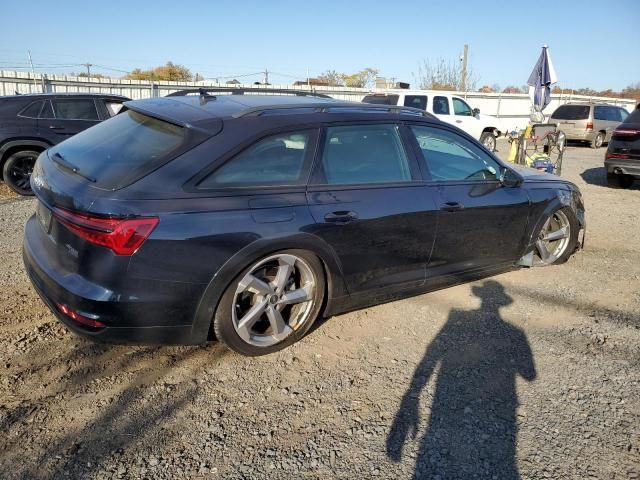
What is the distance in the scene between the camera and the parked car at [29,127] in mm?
7590

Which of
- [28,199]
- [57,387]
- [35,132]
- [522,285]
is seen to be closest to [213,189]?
[57,387]

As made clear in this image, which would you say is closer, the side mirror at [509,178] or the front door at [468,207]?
the front door at [468,207]

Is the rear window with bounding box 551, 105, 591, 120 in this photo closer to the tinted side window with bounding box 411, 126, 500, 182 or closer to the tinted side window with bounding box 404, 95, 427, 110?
the tinted side window with bounding box 404, 95, 427, 110

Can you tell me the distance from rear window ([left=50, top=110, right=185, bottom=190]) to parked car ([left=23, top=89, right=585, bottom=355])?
1 cm

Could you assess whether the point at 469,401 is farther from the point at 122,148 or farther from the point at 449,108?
the point at 449,108

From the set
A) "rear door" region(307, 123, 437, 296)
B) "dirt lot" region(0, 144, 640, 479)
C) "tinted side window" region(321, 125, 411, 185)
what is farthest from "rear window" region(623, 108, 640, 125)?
"tinted side window" region(321, 125, 411, 185)

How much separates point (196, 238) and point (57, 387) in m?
1.16

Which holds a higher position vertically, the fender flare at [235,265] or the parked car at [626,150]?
the parked car at [626,150]

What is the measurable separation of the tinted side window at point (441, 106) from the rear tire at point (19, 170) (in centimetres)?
1071

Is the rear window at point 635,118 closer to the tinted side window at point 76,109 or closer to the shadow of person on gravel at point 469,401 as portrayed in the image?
the shadow of person on gravel at point 469,401

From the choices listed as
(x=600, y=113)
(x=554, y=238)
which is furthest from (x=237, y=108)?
(x=600, y=113)

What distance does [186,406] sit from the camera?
2740mm

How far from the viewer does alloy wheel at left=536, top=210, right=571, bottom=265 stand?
16.1 feet

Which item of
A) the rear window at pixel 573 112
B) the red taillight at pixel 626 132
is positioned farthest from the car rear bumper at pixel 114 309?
the rear window at pixel 573 112
